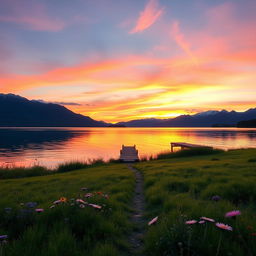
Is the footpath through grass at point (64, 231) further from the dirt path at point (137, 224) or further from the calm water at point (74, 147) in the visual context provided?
the calm water at point (74, 147)

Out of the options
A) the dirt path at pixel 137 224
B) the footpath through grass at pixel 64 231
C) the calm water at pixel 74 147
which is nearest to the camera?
the footpath through grass at pixel 64 231

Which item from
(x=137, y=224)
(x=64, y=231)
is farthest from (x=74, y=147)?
(x=64, y=231)

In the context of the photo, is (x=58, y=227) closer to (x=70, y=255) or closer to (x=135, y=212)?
(x=70, y=255)

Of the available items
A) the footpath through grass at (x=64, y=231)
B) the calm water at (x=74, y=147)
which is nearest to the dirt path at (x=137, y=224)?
the footpath through grass at (x=64, y=231)

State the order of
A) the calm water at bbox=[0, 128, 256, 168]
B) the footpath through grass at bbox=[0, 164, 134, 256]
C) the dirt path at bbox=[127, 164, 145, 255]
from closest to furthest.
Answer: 1. the footpath through grass at bbox=[0, 164, 134, 256]
2. the dirt path at bbox=[127, 164, 145, 255]
3. the calm water at bbox=[0, 128, 256, 168]

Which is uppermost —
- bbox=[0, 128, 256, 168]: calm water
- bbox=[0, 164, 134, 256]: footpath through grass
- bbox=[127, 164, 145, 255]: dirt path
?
bbox=[0, 164, 134, 256]: footpath through grass

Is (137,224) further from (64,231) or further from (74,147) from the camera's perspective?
(74,147)

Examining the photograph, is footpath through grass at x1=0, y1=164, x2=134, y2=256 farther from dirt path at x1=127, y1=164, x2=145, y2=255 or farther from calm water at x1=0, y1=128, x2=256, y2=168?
calm water at x1=0, y1=128, x2=256, y2=168

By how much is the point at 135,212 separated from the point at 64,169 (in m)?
21.7

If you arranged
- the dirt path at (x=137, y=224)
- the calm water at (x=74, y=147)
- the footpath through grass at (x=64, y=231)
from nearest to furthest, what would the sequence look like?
the footpath through grass at (x=64, y=231) < the dirt path at (x=137, y=224) < the calm water at (x=74, y=147)

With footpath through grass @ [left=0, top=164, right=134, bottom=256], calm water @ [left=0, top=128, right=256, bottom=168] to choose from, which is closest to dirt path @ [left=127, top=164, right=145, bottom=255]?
footpath through grass @ [left=0, top=164, right=134, bottom=256]

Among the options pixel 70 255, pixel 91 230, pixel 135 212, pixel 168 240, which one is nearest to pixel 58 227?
pixel 91 230

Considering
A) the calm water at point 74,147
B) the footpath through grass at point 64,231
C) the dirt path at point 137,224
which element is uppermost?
the footpath through grass at point 64,231

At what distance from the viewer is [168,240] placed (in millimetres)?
3725
